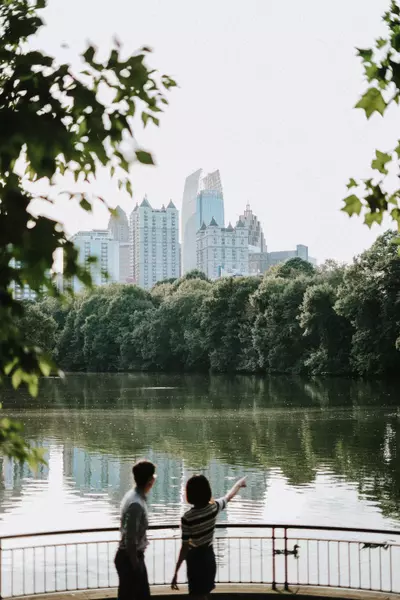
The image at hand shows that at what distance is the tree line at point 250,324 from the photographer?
3007 inches

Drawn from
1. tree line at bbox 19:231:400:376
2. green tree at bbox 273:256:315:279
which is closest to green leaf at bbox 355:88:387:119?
tree line at bbox 19:231:400:376

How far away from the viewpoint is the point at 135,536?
292 inches

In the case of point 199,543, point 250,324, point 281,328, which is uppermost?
point 250,324

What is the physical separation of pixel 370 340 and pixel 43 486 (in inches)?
2040

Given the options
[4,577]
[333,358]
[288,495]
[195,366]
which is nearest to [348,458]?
[288,495]

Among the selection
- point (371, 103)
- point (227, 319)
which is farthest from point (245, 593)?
point (227, 319)

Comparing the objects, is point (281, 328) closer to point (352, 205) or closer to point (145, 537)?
point (145, 537)

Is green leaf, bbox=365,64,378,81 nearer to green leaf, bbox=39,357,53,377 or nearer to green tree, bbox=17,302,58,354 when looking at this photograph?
green leaf, bbox=39,357,53,377

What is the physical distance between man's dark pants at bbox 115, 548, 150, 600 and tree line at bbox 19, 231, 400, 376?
1853 inches

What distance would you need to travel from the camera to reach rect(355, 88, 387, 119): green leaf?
6.69 m

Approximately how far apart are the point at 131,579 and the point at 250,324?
320 feet

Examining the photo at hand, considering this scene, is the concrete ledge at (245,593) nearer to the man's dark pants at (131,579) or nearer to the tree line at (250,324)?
the man's dark pants at (131,579)

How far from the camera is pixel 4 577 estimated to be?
57.0ft

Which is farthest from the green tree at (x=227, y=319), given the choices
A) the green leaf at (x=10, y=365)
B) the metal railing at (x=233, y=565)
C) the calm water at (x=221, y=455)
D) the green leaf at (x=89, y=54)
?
the green leaf at (x=10, y=365)
